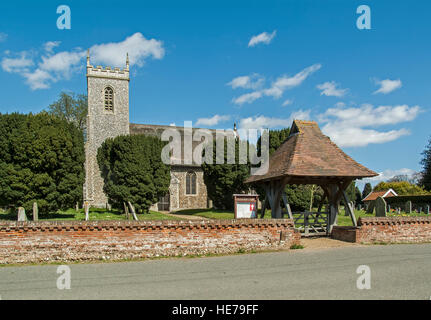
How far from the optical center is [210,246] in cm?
1052

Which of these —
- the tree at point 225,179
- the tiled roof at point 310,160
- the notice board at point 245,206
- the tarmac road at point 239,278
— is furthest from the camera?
the tree at point 225,179

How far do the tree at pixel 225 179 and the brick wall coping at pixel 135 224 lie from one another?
63.8ft

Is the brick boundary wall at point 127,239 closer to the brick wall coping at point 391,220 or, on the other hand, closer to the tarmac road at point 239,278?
the tarmac road at point 239,278

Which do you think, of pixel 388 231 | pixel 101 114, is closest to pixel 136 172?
pixel 101 114

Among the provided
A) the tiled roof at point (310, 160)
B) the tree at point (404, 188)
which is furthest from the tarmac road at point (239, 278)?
the tree at point (404, 188)

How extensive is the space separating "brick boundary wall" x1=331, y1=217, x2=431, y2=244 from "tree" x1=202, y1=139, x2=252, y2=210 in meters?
17.7

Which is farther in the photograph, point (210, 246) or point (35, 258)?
point (210, 246)

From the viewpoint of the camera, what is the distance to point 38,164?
22375 mm

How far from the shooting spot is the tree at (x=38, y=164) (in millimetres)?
21625

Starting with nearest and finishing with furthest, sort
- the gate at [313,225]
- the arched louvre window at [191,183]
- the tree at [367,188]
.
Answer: the gate at [313,225], the arched louvre window at [191,183], the tree at [367,188]

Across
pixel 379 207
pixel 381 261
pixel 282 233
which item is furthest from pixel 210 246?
pixel 379 207
